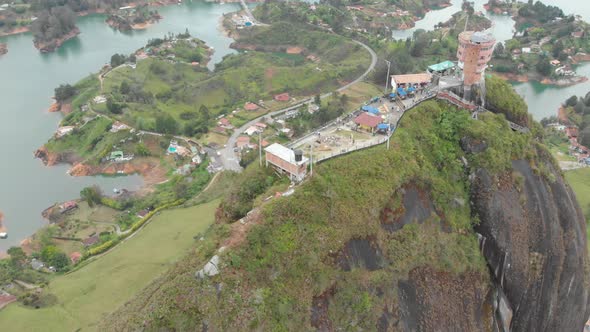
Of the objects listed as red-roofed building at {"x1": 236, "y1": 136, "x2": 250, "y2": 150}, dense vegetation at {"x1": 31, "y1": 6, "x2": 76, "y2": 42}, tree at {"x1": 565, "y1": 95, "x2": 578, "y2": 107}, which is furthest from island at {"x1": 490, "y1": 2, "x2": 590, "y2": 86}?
dense vegetation at {"x1": 31, "y1": 6, "x2": 76, "y2": 42}

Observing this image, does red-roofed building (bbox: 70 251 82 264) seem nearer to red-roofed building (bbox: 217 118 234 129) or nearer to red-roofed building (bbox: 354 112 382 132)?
red-roofed building (bbox: 354 112 382 132)

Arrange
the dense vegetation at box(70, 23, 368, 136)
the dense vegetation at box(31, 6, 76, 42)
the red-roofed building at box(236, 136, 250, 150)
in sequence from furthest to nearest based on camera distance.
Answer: the dense vegetation at box(31, 6, 76, 42), the dense vegetation at box(70, 23, 368, 136), the red-roofed building at box(236, 136, 250, 150)

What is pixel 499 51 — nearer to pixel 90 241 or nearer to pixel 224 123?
pixel 224 123

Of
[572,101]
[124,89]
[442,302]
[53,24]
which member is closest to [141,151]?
[124,89]

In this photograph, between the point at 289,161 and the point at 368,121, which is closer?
the point at 289,161

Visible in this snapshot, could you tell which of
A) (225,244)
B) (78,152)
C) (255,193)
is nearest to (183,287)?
(225,244)

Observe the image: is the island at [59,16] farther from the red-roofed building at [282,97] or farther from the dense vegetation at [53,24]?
the red-roofed building at [282,97]
